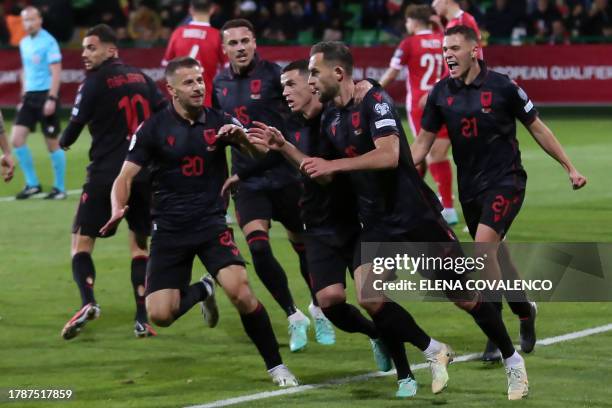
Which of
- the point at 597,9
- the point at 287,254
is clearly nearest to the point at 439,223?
the point at 287,254

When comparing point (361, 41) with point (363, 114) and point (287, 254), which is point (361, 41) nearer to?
point (287, 254)

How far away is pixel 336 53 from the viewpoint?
805 centimetres

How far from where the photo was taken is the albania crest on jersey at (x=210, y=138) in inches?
342

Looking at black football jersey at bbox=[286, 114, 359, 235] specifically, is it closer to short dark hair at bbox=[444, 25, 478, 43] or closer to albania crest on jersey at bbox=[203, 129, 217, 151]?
albania crest on jersey at bbox=[203, 129, 217, 151]

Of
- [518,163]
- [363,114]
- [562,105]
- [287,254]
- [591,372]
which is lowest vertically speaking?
[562,105]

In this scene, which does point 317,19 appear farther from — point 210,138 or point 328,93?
point 328,93

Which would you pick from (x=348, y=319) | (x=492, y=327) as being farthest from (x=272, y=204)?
(x=492, y=327)

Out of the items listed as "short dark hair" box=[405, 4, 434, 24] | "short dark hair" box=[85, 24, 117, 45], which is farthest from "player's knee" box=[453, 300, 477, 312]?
"short dark hair" box=[405, 4, 434, 24]

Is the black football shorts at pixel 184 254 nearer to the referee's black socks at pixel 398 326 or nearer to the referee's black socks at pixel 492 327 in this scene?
the referee's black socks at pixel 398 326

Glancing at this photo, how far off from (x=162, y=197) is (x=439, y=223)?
1.88 m

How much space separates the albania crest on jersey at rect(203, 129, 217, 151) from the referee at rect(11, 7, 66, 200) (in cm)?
896

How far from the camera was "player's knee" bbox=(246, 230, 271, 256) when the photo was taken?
10031 millimetres

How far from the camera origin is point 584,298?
36.1 feet

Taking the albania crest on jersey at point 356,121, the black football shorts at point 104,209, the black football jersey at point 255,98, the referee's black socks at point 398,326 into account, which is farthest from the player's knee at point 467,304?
the black football shorts at point 104,209
